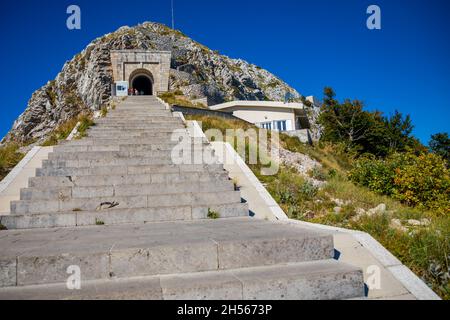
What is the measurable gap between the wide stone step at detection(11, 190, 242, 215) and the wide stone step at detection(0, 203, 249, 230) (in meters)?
0.26

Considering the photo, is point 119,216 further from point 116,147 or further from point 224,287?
point 116,147

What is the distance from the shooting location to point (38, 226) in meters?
4.81

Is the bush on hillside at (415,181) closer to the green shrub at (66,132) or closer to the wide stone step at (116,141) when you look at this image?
the wide stone step at (116,141)

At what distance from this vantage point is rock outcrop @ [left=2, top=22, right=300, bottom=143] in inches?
1641

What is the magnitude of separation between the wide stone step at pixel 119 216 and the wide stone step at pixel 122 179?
3.12ft

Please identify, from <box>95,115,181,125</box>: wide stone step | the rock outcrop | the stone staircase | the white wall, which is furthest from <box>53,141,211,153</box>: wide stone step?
the rock outcrop

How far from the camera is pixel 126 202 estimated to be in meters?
5.39

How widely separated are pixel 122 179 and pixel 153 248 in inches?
140

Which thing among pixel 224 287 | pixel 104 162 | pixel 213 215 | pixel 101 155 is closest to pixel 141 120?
pixel 101 155

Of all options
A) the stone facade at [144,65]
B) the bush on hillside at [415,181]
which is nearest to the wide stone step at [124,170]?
the bush on hillside at [415,181]

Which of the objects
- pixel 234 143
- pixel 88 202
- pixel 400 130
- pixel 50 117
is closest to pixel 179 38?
pixel 50 117

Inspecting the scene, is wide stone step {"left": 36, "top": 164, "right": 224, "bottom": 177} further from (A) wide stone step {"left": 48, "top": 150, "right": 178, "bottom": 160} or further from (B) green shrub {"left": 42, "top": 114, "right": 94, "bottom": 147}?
Answer: (B) green shrub {"left": 42, "top": 114, "right": 94, "bottom": 147}
